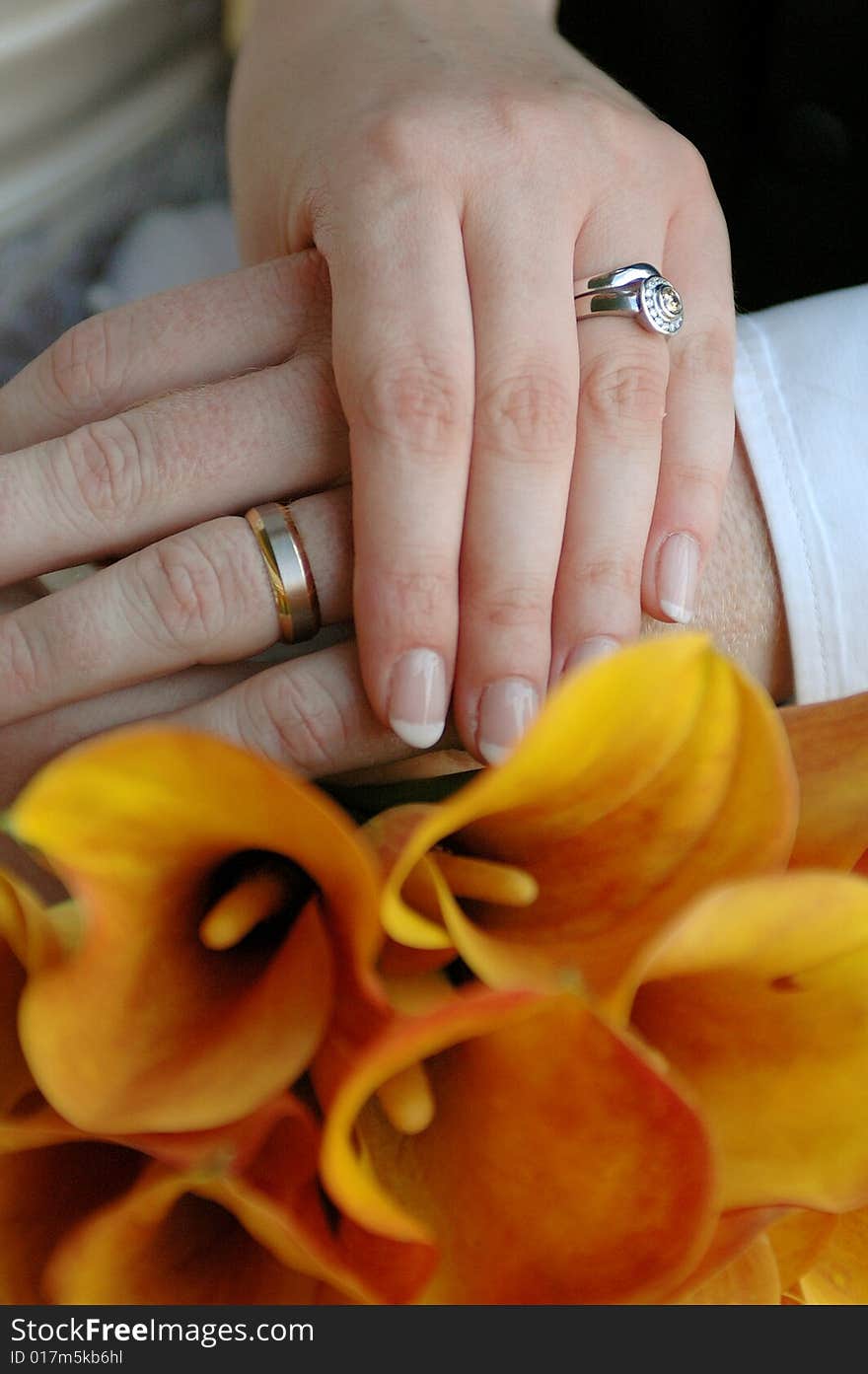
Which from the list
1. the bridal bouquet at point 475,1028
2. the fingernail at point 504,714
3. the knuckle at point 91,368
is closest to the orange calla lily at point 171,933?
the bridal bouquet at point 475,1028

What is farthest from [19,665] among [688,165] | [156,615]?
[688,165]

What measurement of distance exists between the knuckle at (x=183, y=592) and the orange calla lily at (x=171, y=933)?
0.46 ft

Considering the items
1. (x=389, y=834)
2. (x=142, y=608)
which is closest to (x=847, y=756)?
(x=389, y=834)

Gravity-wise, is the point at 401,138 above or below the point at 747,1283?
above

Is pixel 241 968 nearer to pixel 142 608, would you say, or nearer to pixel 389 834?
pixel 389 834

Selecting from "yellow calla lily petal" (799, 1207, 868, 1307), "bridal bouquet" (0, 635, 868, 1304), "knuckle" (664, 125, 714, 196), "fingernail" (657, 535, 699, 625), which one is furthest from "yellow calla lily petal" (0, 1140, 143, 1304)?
"knuckle" (664, 125, 714, 196)

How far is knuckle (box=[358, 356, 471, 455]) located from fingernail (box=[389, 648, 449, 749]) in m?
0.06

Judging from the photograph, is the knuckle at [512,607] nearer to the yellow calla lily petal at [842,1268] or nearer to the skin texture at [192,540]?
the skin texture at [192,540]

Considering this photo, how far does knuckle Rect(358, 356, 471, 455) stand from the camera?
323 mm

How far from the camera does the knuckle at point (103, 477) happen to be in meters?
0.34

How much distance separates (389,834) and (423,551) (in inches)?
5.4

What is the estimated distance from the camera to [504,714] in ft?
0.98

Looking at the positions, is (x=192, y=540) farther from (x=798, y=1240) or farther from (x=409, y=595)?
(x=798, y=1240)

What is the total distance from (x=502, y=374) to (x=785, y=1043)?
0.22m
